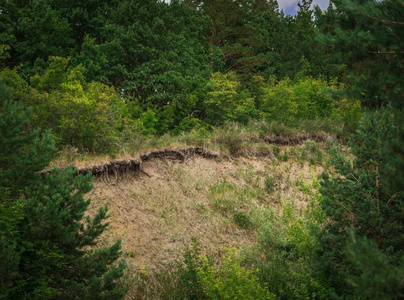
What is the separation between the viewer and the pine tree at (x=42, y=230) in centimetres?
640

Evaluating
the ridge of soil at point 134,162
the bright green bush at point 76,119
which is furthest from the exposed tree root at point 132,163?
the bright green bush at point 76,119

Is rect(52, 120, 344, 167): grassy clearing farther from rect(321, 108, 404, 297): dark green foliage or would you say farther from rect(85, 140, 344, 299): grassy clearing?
rect(321, 108, 404, 297): dark green foliage

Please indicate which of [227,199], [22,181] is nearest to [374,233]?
[22,181]

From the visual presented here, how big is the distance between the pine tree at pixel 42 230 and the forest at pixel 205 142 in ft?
0.09

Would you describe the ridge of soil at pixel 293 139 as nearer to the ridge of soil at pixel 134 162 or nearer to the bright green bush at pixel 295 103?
the bright green bush at pixel 295 103

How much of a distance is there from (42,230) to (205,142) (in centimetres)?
1238

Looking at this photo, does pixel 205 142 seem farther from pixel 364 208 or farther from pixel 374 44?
pixel 374 44

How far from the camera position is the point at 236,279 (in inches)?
329

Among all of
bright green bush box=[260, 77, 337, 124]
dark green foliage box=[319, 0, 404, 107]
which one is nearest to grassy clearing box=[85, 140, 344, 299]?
dark green foliage box=[319, 0, 404, 107]

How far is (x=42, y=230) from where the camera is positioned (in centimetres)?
651

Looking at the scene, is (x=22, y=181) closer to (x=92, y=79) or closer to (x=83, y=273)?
(x=83, y=273)

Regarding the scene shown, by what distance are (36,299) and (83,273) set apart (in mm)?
907

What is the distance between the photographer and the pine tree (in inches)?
252

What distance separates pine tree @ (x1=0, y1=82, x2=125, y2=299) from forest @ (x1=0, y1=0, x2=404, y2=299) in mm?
27
